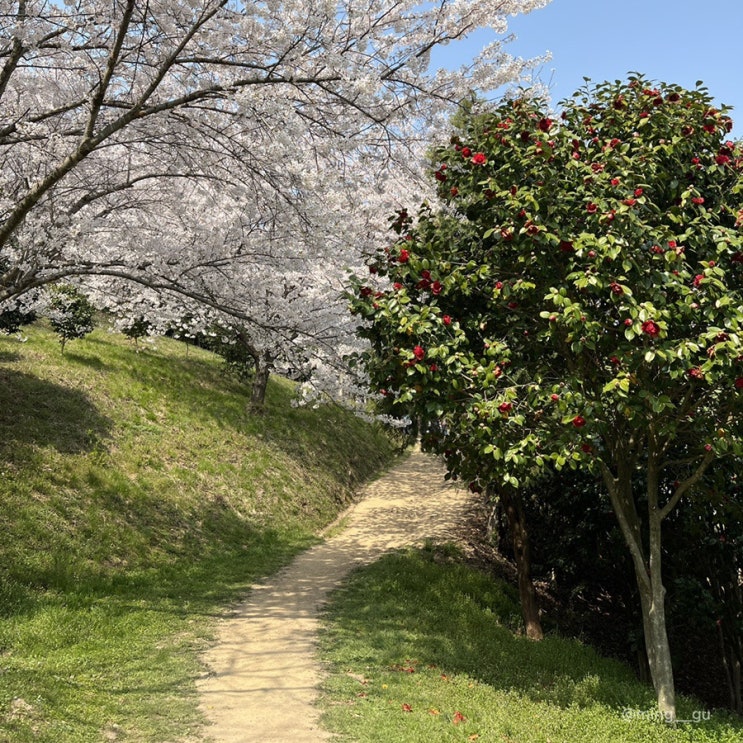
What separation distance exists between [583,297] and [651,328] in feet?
3.66

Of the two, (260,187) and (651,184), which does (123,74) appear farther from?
(651,184)

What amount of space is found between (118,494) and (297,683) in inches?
272

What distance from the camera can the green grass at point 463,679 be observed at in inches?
231

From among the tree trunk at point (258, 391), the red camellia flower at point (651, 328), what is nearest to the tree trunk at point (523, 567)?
the red camellia flower at point (651, 328)

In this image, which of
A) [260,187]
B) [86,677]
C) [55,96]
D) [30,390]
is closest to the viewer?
[86,677]

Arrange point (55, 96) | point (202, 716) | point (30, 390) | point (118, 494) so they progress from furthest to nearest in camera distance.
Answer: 1. point (30, 390)
2. point (118, 494)
3. point (55, 96)
4. point (202, 716)

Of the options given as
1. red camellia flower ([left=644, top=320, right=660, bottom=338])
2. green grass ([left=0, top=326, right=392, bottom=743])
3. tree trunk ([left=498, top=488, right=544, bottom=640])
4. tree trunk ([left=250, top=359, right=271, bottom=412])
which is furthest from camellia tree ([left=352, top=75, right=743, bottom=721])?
tree trunk ([left=250, top=359, right=271, bottom=412])

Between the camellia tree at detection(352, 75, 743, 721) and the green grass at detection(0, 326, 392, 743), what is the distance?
3.96 m

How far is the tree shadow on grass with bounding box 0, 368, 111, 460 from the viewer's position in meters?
12.1

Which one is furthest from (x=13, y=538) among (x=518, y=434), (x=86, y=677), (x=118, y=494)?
(x=518, y=434)

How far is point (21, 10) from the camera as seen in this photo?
6566 mm

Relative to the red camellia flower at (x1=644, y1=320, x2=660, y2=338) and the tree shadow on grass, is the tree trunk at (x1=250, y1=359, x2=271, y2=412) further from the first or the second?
the red camellia flower at (x1=644, y1=320, x2=660, y2=338)

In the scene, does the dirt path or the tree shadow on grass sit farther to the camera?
the tree shadow on grass

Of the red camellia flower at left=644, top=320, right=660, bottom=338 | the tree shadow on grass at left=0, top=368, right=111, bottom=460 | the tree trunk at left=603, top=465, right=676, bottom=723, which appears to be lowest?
the tree trunk at left=603, top=465, right=676, bottom=723
